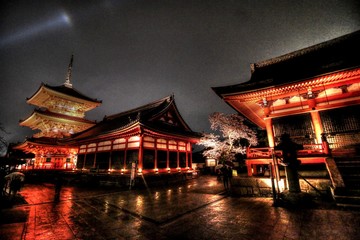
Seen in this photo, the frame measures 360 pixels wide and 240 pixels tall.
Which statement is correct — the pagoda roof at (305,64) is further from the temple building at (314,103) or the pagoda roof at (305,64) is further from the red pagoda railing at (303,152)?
the red pagoda railing at (303,152)

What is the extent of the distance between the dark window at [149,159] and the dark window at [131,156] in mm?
779

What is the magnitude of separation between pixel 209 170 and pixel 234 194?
22362 millimetres

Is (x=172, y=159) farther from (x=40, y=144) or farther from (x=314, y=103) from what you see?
(x=40, y=144)

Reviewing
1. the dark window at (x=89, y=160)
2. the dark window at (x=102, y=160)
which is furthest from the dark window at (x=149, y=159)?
the dark window at (x=89, y=160)

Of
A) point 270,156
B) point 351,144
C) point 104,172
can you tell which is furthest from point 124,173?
point 351,144

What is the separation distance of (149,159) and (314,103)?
12955mm

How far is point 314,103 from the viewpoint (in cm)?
936

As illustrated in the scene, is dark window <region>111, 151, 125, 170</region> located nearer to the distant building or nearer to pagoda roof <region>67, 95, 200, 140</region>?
the distant building

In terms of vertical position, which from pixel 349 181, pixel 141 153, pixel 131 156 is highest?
pixel 141 153

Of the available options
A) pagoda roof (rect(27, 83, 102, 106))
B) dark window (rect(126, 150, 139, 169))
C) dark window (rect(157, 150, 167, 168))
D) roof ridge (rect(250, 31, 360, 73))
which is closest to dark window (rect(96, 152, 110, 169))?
dark window (rect(126, 150, 139, 169))

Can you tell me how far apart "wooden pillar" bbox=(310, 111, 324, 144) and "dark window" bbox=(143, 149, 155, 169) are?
12.4m

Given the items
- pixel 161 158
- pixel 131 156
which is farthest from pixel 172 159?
pixel 131 156

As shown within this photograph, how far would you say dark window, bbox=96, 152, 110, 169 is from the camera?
1711 centimetres

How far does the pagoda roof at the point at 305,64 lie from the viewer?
7590 mm
